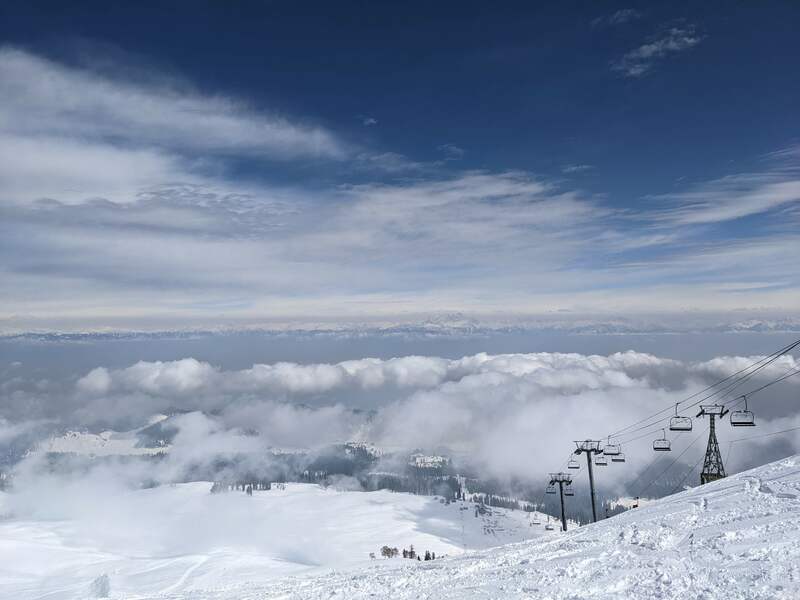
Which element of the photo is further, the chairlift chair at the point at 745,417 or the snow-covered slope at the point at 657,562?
the chairlift chair at the point at 745,417

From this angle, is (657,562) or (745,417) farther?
(745,417)

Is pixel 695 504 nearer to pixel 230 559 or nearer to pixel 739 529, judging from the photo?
pixel 739 529

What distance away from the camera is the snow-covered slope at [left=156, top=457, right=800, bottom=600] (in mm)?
13938

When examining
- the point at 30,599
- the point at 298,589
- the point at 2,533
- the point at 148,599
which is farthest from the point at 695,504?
the point at 2,533

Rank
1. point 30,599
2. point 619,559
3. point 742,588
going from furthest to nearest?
point 30,599 < point 619,559 < point 742,588

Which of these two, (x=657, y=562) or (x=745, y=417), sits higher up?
(x=657, y=562)

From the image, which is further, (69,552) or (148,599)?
(69,552)

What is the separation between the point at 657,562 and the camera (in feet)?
53.9

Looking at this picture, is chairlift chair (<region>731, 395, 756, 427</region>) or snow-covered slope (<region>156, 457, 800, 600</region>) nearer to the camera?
snow-covered slope (<region>156, 457, 800, 600</region>)

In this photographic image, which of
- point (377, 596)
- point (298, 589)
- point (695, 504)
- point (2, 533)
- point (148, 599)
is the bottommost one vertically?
point (2, 533)

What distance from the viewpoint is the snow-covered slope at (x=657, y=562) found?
13.9 metres

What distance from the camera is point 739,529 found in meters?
17.9

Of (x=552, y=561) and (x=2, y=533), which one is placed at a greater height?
(x=552, y=561)

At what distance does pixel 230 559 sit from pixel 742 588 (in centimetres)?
9235
